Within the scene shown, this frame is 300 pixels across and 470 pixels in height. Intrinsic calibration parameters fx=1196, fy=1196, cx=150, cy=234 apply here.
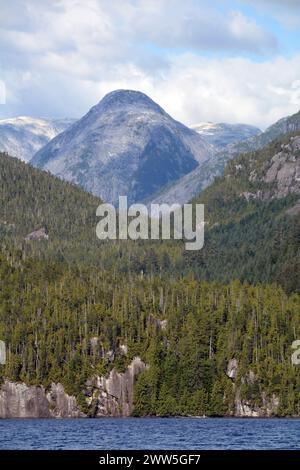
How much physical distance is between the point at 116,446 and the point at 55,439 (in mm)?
18538

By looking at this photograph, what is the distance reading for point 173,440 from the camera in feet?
607

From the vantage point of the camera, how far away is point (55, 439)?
188250 mm
